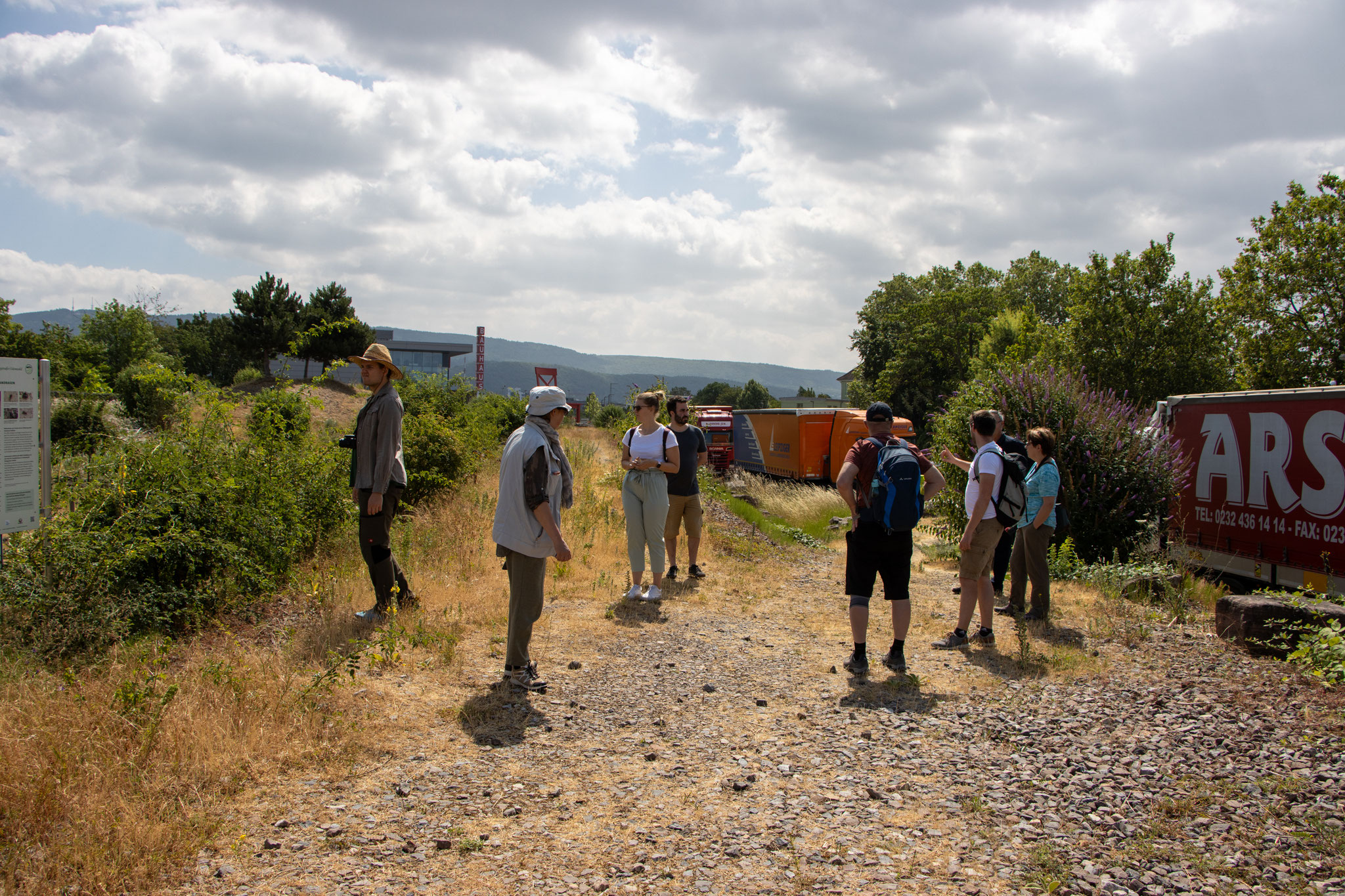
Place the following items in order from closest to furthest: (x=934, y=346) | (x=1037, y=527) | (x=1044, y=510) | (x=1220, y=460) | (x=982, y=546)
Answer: (x=982, y=546)
(x=1044, y=510)
(x=1037, y=527)
(x=1220, y=460)
(x=934, y=346)

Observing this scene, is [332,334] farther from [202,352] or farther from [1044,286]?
[1044,286]

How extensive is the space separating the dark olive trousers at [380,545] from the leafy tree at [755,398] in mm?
111540

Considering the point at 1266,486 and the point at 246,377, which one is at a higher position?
the point at 246,377

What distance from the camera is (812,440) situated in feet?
79.3

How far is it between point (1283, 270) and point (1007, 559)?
2697 cm

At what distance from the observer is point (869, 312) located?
63.7 metres

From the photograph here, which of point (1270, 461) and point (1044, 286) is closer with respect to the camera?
point (1270, 461)

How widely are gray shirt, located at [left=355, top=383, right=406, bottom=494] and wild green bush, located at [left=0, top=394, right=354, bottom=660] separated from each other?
105cm

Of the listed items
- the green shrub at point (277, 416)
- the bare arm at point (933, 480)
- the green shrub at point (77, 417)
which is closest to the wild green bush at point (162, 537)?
the green shrub at point (277, 416)

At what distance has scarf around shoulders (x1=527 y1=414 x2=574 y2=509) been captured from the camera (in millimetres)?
4922

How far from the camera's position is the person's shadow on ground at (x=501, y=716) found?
435 centimetres

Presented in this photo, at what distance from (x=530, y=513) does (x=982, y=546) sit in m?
3.76

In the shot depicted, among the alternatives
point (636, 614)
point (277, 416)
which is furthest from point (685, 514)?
point (277, 416)

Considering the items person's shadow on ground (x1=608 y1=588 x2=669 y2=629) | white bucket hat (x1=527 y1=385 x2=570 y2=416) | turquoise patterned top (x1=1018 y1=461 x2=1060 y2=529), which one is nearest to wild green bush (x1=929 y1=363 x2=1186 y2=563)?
turquoise patterned top (x1=1018 y1=461 x2=1060 y2=529)
